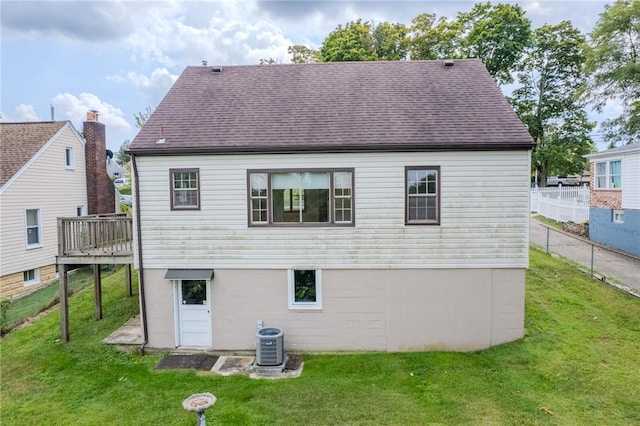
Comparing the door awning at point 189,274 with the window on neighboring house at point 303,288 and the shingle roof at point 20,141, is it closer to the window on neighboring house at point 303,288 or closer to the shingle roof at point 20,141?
the window on neighboring house at point 303,288

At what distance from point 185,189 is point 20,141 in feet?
47.0

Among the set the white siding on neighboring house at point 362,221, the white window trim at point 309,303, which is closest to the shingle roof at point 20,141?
the white siding on neighboring house at point 362,221

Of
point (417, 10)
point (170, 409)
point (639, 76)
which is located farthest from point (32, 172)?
point (639, 76)

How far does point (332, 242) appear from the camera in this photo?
32.3 feet

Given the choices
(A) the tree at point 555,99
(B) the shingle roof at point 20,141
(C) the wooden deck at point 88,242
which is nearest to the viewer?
(C) the wooden deck at point 88,242

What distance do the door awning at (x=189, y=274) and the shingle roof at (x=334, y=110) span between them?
9.98 ft

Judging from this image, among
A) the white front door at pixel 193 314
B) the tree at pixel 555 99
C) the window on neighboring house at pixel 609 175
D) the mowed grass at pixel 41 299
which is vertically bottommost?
the mowed grass at pixel 41 299

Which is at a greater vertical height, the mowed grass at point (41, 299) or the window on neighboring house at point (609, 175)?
the window on neighboring house at point (609, 175)

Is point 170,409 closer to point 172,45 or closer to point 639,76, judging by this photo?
point 172,45

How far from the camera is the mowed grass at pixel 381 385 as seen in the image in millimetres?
7078

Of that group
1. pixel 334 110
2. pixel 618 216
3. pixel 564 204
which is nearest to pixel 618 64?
pixel 564 204

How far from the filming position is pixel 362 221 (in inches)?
385

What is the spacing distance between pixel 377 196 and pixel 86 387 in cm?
774

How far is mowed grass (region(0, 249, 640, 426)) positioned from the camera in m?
7.08
